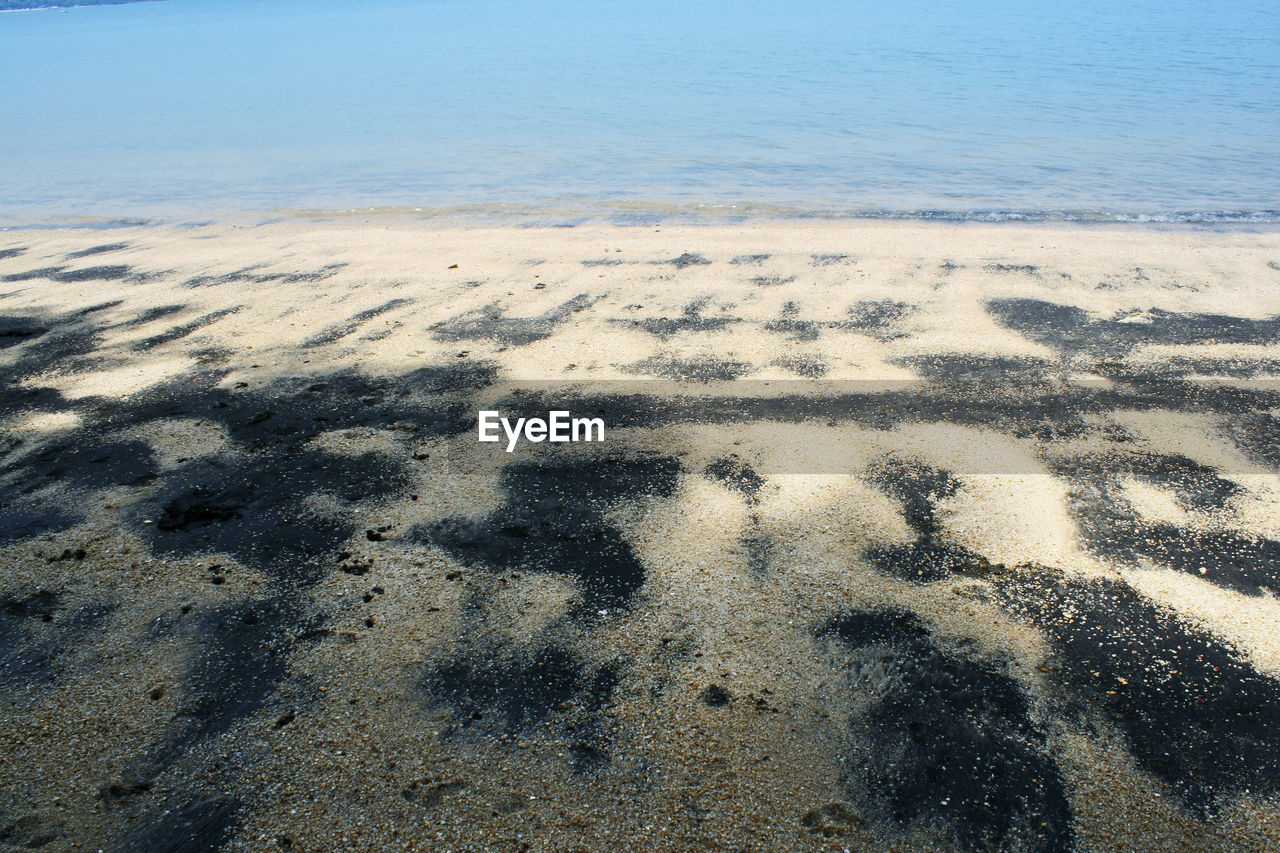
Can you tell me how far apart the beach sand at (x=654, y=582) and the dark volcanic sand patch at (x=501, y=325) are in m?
0.05

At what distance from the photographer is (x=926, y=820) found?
7.20 feet

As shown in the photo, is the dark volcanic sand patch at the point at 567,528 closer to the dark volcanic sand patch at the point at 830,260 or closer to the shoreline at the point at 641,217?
the dark volcanic sand patch at the point at 830,260

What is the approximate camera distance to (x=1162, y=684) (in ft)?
8.59

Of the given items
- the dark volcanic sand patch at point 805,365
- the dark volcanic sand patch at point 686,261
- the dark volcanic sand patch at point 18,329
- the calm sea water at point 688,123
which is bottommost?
the dark volcanic sand patch at point 805,365

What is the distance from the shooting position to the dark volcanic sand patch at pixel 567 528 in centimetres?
322

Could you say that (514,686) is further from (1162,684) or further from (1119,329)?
(1119,329)

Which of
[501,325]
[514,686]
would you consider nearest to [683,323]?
[501,325]

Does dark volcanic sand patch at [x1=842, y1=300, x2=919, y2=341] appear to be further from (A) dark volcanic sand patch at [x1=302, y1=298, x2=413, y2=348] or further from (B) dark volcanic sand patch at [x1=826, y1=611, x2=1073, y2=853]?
(A) dark volcanic sand patch at [x1=302, y1=298, x2=413, y2=348]

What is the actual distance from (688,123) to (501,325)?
1283cm

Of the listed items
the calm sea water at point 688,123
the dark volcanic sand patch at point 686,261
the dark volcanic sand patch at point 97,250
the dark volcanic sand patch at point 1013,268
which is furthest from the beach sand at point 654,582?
the calm sea water at point 688,123

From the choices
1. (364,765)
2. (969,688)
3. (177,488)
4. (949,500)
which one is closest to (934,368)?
(949,500)

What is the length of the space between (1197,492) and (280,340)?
584 cm

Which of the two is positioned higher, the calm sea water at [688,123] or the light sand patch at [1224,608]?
the calm sea water at [688,123]

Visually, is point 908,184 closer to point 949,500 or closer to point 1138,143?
point 1138,143
